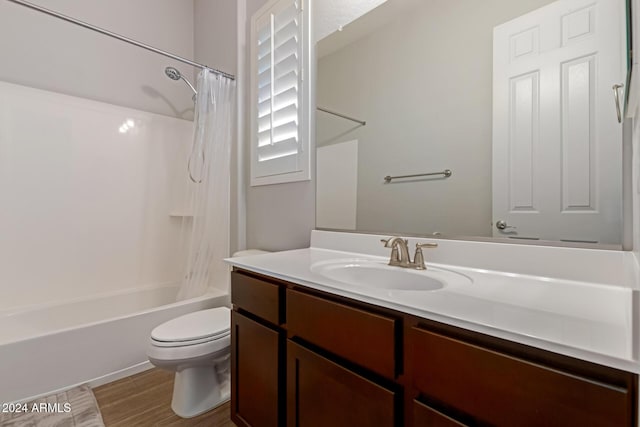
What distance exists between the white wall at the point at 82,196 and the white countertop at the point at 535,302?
6.19 ft

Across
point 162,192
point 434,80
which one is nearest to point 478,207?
point 434,80

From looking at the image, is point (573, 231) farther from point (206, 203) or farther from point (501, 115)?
point (206, 203)

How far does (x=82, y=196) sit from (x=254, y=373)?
2046mm

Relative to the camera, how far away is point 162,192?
264 cm

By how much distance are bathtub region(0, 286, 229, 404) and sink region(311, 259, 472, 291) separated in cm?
128

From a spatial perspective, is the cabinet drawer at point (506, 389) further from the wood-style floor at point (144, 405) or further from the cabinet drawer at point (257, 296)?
the wood-style floor at point (144, 405)

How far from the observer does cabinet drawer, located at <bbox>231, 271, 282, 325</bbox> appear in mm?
1042

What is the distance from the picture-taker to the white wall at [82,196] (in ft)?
6.41

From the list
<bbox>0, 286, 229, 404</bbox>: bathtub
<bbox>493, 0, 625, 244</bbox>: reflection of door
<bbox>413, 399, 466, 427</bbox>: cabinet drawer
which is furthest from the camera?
<bbox>0, 286, 229, 404</bbox>: bathtub

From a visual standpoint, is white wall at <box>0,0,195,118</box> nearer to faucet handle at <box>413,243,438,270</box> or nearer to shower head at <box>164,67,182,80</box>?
shower head at <box>164,67,182,80</box>

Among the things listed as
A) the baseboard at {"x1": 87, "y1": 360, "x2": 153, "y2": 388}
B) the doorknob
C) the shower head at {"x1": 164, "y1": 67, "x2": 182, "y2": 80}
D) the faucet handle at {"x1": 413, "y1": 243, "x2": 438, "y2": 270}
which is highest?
the shower head at {"x1": 164, "y1": 67, "x2": 182, "y2": 80}

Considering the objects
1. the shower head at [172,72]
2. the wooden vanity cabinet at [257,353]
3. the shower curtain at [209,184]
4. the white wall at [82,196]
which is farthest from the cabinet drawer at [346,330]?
the shower head at [172,72]

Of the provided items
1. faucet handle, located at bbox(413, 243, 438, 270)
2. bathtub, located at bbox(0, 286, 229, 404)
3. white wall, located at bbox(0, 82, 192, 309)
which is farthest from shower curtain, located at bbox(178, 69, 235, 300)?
faucet handle, located at bbox(413, 243, 438, 270)

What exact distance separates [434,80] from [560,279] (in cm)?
88
